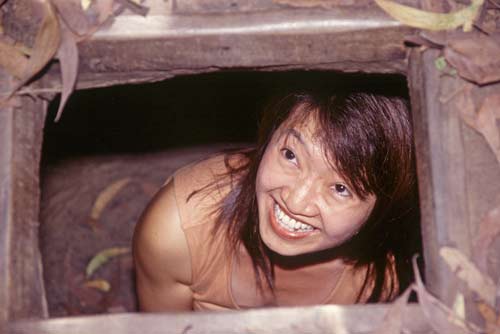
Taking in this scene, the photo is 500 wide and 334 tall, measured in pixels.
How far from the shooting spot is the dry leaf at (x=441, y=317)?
2.83 feet

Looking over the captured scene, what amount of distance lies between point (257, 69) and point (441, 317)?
466mm

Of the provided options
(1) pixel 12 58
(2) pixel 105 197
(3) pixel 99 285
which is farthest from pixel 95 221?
(1) pixel 12 58

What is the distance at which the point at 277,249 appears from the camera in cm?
117

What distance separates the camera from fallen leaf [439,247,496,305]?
884mm

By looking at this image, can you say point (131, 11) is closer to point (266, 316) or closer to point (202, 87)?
point (266, 316)

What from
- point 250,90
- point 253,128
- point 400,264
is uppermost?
point 250,90

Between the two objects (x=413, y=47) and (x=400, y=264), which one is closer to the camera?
(x=413, y=47)

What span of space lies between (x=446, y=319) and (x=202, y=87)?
1.41 meters

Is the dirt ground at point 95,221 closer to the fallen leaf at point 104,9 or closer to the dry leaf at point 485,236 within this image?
the fallen leaf at point 104,9

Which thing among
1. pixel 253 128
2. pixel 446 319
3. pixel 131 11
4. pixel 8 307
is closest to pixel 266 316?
pixel 446 319

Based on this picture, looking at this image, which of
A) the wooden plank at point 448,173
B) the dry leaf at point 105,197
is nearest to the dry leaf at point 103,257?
the dry leaf at point 105,197

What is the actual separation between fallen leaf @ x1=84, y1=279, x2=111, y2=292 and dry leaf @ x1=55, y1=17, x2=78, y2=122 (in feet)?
3.88

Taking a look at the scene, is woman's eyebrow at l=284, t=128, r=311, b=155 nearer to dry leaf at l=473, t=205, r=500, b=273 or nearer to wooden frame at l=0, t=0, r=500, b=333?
wooden frame at l=0, t=0, r=500, b=333

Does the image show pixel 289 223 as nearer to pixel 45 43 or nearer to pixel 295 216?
pixel 295 216
